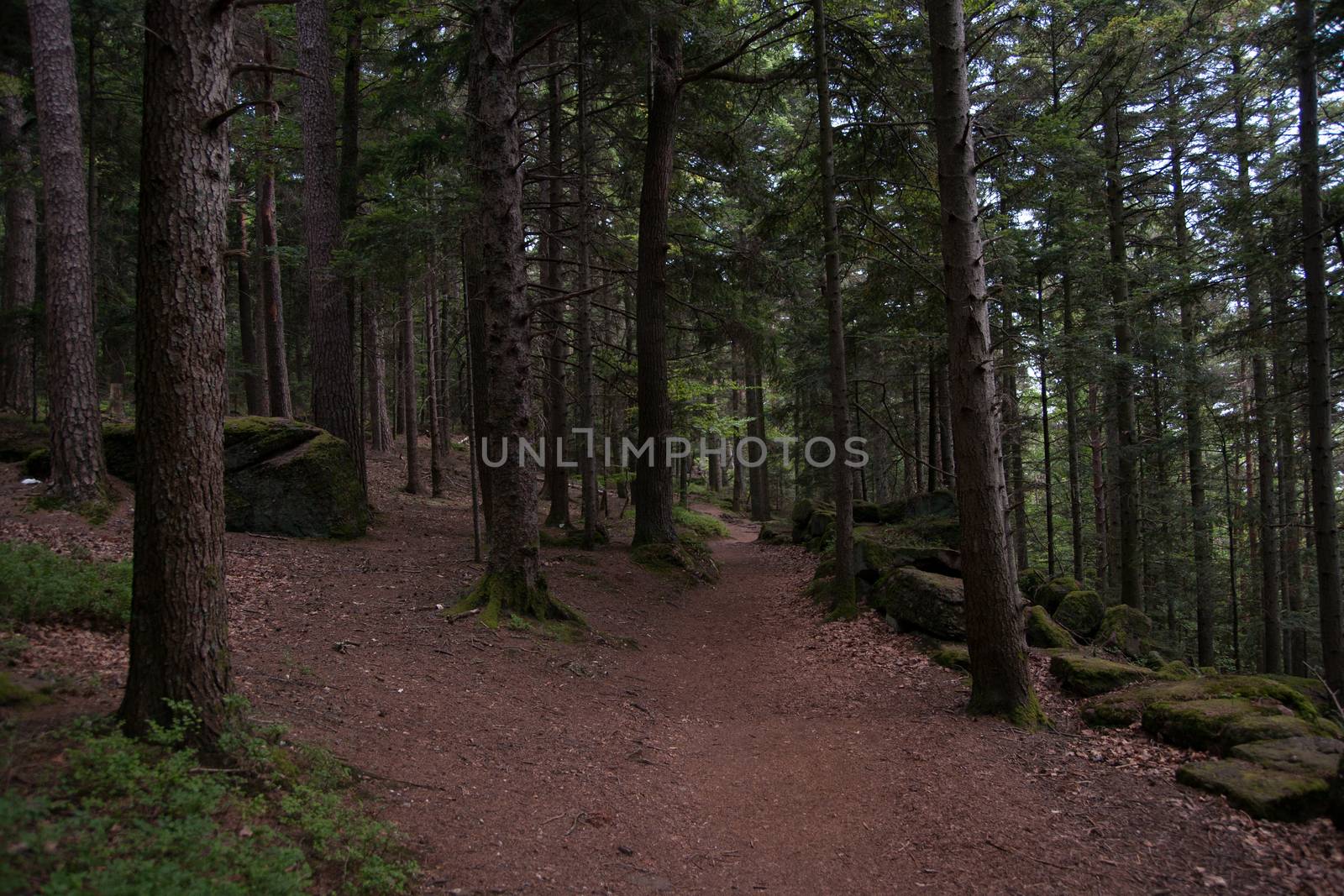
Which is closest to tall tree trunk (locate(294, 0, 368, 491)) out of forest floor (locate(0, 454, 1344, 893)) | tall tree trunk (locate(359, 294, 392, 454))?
forest floor (locate(0, 454, 1344, 893))

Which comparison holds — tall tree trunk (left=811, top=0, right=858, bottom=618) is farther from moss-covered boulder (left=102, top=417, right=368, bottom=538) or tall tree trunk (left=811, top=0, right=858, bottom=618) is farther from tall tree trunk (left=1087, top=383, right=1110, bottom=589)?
tall tree trunk (left=1087, top=383, right=1110, bottom=589)

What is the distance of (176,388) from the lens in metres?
3.83

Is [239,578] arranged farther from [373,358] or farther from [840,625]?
[373,358]

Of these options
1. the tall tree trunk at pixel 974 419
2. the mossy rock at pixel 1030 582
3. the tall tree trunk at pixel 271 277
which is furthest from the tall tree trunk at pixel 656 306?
the tall tree trunk at pixel 271 277

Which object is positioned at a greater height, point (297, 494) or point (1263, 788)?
point (297, 494)

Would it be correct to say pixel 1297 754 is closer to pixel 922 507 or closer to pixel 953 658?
pixel 953 658

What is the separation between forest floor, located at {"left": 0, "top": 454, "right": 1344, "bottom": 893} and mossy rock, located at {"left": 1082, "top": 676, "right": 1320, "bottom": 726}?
0.98 feet

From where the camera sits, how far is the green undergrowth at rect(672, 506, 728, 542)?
23594 millimetres

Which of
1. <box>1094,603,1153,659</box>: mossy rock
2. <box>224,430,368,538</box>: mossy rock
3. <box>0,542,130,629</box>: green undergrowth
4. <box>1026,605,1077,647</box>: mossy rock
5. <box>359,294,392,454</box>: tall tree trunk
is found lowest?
<box>1094,603,1153,659</box>: mossy rock

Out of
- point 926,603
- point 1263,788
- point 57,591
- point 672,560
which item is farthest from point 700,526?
point 1263,788

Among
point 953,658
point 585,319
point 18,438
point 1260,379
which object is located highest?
point 585,319

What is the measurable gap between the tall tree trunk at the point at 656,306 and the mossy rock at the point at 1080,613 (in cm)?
685

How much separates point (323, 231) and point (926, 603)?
468 inches

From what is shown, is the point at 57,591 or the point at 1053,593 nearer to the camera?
the point at 57,591
